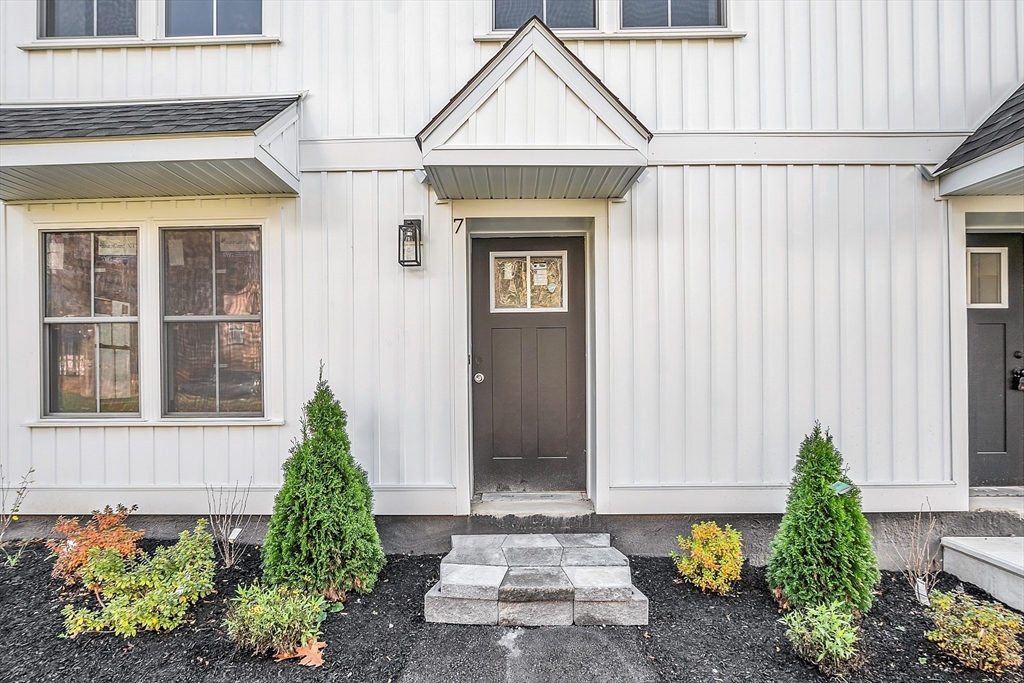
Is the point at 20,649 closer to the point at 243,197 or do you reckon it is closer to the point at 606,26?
the point at 243,197

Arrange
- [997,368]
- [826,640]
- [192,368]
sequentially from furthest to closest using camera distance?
[997,368]
[192,368]
[826,640]

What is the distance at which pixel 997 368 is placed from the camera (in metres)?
3.74

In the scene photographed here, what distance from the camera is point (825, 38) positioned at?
3432 mm

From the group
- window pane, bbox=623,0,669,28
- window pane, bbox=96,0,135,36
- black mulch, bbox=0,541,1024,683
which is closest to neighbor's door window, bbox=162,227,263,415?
black mulch, bbox=0,541,1024,683

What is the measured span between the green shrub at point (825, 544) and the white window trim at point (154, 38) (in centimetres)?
456

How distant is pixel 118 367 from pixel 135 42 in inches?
92.1

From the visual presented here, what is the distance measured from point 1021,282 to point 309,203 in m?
5.37

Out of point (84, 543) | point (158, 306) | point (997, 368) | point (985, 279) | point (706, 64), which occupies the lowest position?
point (84, 543)

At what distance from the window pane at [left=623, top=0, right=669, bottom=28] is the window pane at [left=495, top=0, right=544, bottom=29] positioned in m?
0.62

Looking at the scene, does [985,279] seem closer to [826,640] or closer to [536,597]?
[826,640]

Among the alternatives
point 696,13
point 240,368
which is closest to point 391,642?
point 240,368

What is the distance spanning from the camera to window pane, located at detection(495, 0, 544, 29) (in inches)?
139

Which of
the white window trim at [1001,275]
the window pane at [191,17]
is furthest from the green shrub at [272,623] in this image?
the white window trim at [1001,275]

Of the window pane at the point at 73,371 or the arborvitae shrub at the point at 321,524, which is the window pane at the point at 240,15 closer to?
the window pane at the point at 73,371
